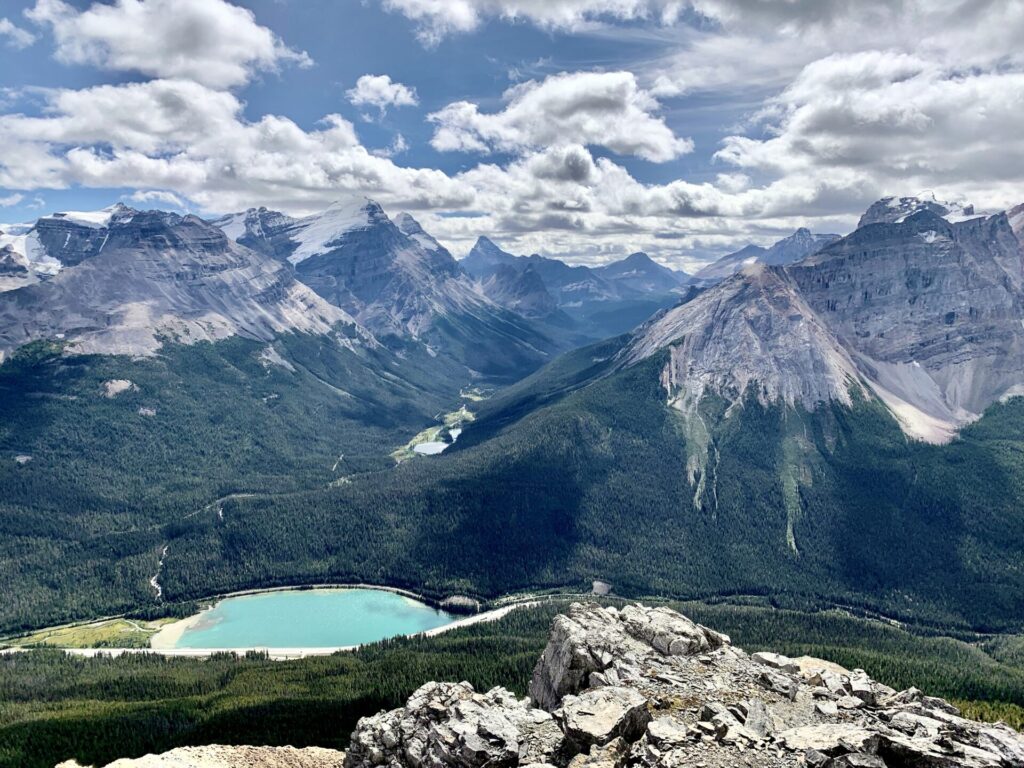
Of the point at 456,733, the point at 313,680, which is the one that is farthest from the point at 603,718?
the point at 313,680

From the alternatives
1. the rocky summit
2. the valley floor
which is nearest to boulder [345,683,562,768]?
Answer: the rocky summit

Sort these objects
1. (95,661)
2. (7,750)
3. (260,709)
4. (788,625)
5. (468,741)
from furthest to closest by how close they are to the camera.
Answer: (788,625)
(95,661)
(260,709)
(7,750)
(468,741)

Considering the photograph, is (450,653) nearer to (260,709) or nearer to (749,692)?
(260,709)

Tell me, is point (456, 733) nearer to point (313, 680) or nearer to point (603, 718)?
point (603, 718)

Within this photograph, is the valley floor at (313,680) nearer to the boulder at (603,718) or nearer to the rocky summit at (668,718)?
the rocky summit at (668,718)

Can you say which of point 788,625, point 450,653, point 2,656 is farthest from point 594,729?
point 2,656

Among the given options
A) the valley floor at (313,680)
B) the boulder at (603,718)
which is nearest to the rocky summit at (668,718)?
the boulder at (603,718)
